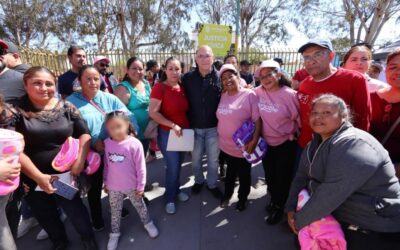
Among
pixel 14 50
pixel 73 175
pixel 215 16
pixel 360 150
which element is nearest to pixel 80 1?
pixel 215 16

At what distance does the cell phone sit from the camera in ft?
6.46

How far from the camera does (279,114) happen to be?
241 centimetres

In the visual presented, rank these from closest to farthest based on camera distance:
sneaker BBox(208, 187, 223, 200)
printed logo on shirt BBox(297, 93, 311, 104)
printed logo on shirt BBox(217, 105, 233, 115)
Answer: printed logo on shirt BBox(297, 93, 311, 104) < printed logo on shirt BBox(217, 105, 233, 115) < sneaker BBox(208, 187, 223, 200)

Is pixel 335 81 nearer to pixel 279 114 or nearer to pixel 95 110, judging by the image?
pixel 279 114

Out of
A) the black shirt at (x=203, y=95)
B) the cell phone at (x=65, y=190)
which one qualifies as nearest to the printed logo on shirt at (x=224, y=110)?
the black shirt at (x=203, y=95)

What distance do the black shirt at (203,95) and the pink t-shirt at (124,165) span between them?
87cm

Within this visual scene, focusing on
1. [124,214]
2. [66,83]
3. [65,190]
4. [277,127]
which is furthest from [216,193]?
[66,83]

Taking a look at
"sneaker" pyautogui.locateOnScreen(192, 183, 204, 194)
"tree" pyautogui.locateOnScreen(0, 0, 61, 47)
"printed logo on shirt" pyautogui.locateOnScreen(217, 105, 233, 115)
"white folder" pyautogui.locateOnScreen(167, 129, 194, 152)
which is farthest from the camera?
"tree" pyautogui.locateOnScreen(0, 0, 61, 47)

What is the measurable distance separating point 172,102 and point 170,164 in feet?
2.66

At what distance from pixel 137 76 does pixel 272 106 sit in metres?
1.71

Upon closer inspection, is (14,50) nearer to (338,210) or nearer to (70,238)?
(70,238)

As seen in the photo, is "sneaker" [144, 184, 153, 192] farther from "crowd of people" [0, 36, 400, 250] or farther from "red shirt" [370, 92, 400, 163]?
"red shirt" [370, 92, 400, 163]

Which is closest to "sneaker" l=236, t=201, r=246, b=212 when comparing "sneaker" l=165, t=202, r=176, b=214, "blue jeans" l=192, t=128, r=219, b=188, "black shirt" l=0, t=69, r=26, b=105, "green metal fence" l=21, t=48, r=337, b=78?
"blue jeans" l=192, t=128, r=219, b=188

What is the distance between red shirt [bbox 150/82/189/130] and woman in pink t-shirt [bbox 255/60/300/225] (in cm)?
90
